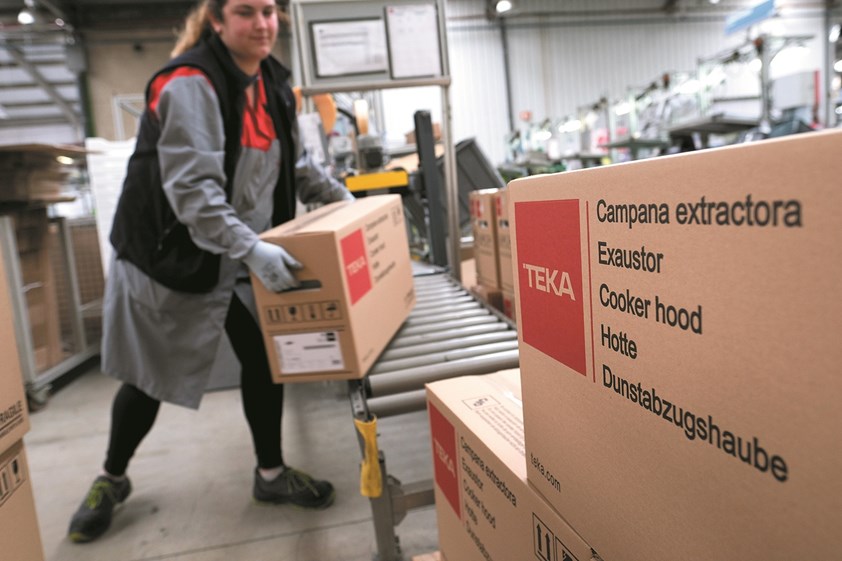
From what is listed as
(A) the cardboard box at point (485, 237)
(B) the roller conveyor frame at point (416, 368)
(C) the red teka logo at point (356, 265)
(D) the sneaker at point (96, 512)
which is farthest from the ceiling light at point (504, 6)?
(D) the sneaker at point (96, 512)

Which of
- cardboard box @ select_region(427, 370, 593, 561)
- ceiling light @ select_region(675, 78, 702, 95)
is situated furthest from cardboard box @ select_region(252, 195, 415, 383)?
ceiling light @ select_region(675, 78, 702, 95)

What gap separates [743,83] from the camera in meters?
10.0

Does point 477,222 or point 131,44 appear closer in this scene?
point 477,222

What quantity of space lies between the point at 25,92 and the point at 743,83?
11977 mm

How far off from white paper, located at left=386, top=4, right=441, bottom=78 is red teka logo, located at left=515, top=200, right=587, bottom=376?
203cm

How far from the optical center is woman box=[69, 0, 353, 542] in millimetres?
1369

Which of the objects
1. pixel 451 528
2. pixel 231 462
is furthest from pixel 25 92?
pixel 451 528

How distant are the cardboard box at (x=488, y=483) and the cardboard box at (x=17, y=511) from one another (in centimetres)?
65

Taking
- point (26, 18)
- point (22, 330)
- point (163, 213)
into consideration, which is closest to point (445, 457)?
point (163, 213)

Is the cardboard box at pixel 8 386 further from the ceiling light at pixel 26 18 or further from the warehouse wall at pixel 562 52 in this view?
the warehouse wall at pixel 562 52

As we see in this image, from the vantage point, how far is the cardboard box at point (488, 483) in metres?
0.67

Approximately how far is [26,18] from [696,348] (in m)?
8.85

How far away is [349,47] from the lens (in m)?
2.45

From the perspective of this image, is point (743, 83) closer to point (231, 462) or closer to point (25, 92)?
point (231, 462)
